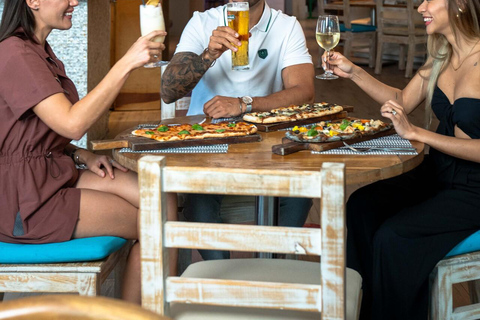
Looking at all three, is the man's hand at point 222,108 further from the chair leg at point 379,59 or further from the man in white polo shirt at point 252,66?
the chair leg at point 379,59

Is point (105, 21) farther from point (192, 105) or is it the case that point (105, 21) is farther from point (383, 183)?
point (383, 183)

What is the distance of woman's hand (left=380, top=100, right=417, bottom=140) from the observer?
202cm

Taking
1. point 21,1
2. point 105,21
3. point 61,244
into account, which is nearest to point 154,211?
point 61,244

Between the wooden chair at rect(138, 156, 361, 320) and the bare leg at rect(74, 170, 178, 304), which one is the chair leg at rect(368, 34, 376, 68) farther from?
the wooden chair at rect(138, 156, 361, 320)

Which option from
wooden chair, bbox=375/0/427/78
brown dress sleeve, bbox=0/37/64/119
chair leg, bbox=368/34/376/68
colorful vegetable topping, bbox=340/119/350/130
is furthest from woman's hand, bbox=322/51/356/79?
chair leg, bbox=368/34/376/68

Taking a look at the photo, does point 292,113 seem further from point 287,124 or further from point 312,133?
point 312,133

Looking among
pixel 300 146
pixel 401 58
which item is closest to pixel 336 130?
pixel 300 146

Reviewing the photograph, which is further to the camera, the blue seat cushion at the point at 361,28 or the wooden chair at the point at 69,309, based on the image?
the blue seat cushion at the point at 361,28

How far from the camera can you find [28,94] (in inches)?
74.5

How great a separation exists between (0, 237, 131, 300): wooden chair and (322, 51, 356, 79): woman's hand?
1.10 metres

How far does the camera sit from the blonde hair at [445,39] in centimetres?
224

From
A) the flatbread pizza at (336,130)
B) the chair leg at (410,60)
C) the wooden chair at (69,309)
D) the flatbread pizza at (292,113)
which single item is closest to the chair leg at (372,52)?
the chair leg at (410,60)

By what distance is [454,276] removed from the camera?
6.44 ft

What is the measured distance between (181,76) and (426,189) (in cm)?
103
